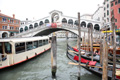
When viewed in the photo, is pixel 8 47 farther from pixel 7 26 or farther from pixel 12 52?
pixel 7 26

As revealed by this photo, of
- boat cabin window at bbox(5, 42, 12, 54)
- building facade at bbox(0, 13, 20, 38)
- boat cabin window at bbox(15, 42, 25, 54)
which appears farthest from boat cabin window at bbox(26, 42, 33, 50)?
building facade at bbox(0, 13, 20, 38)

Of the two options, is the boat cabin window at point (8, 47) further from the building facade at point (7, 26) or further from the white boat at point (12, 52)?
the building facade at point (7, 26)

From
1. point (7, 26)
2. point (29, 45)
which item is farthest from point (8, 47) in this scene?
point (7, 26)

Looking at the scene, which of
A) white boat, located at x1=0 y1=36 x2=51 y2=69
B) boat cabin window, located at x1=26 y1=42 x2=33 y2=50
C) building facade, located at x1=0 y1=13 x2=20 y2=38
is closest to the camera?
white boat, located at x1=0 y1=36 x2=51 y2=69

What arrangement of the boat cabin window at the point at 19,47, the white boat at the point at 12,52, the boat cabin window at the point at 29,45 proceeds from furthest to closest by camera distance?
the boat cabin window at the point at 29,45, the boat cabin window at the point at 19,47, the white boat at the point at 12,52

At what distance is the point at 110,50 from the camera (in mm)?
7738

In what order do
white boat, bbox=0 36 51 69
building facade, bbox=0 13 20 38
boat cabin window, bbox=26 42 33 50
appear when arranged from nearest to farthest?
white boat, bbox=0 36 51 69 < boat cabin window, bbox=26 42 33 50 < building facade, bbox=0 13 20 38

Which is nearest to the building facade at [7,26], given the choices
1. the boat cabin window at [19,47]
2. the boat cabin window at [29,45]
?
the boat cabin window at [29,45]

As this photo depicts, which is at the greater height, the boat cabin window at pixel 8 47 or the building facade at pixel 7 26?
the building facade at pixel 7 26

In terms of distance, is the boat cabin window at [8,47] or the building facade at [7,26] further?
the building facade at [7,26]

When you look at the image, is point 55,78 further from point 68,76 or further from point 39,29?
point 39,29

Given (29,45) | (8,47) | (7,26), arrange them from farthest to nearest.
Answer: (7,26) → (29,45) → (8,47)

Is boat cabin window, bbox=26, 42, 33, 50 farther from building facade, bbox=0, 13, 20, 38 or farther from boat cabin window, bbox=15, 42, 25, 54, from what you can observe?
A: building facade, bbox=0, 13, 20, 38

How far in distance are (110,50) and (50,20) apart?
49.3ft
